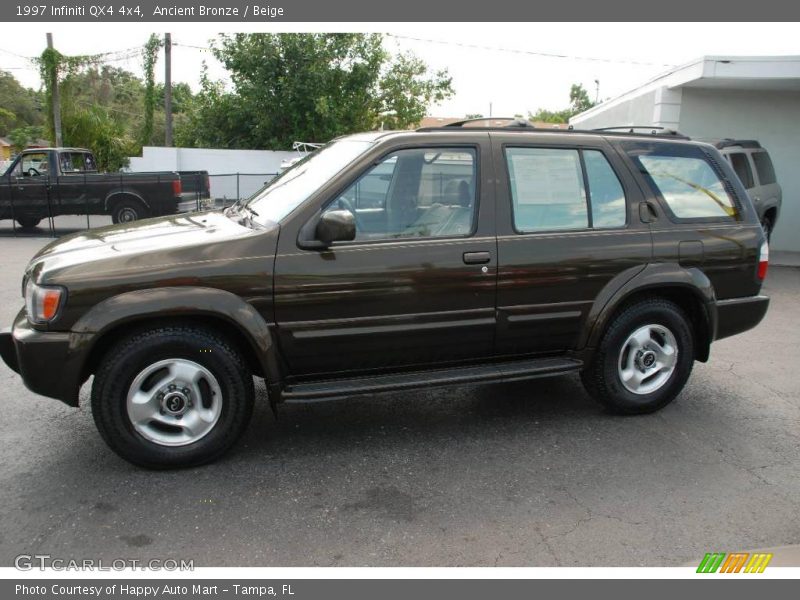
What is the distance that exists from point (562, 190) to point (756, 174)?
321 inches

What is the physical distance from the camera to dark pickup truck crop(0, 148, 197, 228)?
1478 cm

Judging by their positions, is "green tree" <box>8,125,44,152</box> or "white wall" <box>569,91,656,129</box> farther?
"green tree" <box>8,125,44,152</box>

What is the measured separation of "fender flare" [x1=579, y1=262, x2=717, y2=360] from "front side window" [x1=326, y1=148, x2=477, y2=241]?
103 centimetres

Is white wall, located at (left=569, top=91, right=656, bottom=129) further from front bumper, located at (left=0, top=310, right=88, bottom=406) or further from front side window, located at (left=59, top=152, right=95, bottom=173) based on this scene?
front side window, located at (left=59, top=152, right=95, bottom=173)

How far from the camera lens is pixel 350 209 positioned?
3.97 m

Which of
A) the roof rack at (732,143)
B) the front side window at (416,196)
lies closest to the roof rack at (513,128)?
the front side window at (416,196)

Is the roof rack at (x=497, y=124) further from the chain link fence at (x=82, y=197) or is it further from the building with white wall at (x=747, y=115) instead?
the chain link fence at (x=82, y=197)

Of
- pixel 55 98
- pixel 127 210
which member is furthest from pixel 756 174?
pixel 55 98

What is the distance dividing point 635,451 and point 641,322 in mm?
886

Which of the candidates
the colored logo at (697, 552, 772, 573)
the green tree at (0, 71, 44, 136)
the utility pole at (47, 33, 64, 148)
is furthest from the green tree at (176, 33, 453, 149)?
the green tree at (0, 71, 44, 136)

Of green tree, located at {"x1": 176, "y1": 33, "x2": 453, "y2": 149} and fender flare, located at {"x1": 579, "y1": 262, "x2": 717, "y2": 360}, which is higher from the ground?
green tree, located at {"x1": 176, "y1": 33, "x2": 453, "y2": 149}

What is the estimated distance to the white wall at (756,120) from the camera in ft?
41.9

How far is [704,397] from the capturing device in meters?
5.14

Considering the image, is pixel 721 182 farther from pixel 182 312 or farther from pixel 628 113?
pixel 628 113
